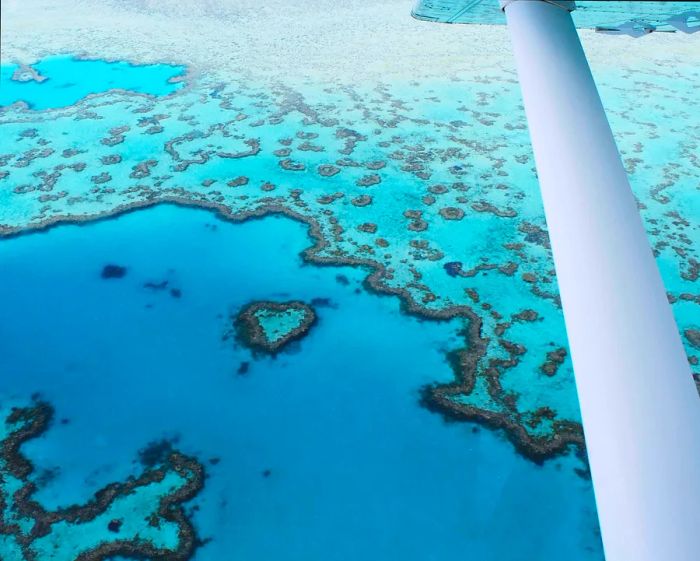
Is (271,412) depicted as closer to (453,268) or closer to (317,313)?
(317,313)

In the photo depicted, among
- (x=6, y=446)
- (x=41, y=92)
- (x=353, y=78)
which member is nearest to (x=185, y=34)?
(x=41, y=92)

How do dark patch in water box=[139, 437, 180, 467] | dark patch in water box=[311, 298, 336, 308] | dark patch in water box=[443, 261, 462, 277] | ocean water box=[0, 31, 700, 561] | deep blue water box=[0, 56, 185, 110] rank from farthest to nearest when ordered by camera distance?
deep blue water box=[0, 56, 185, 110] < dark patch in water box=[443, 261, 462, 277] < dark patch in water box=[311, 298, 336, 308] < dark patch in water box=[139, 437, 180, 467] < ocean water box=[0, 31, 700, 561]

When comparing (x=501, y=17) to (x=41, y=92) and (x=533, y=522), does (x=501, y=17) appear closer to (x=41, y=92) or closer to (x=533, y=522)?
(x=533, y=522)

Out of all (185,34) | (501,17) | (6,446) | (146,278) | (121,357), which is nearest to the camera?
(6,446)

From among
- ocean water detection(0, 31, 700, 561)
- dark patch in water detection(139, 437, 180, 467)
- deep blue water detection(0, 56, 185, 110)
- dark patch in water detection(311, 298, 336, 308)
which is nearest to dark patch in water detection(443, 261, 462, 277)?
ocean water detection(0, 31, 700, 561)

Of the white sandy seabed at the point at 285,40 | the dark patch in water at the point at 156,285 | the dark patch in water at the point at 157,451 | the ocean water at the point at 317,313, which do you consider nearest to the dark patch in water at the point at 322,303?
the ocean water at the point at 317,313

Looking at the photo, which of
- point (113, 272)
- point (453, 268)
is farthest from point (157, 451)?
point (453, 268)

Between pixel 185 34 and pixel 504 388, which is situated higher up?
pixel 185 34

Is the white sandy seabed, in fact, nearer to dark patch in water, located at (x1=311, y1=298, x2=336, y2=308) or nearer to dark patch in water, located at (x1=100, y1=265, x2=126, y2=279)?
dark patch in water, located at (x1=100, y1=265, x2=126, y2=279)
